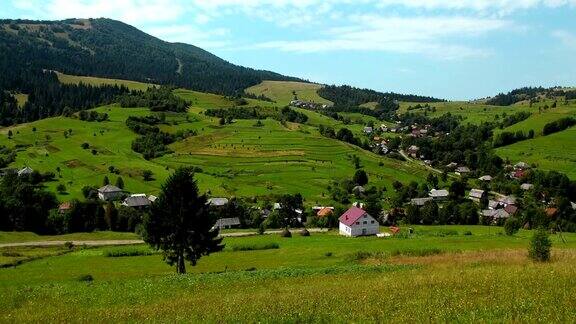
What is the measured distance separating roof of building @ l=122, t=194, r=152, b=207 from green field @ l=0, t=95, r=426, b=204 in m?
9.21

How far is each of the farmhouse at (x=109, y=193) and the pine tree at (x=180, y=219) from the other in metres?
82.2

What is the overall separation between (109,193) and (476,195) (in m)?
98.4

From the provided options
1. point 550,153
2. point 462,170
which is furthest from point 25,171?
point 550,153

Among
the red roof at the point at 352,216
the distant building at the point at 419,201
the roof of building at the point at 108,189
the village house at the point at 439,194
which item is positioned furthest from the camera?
the village house at the point at 439,194

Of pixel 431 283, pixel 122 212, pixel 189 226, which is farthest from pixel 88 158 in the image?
pixel 431 283

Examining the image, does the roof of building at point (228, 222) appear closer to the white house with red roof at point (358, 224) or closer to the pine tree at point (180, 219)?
the white house with red roof at point (358, 224)

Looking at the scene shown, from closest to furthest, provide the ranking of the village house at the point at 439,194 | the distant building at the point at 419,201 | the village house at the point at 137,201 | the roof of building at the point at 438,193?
the village house at the point at 137,201 → the distant building at the point at 419,201 → the village house at the point at 439,194 → the roof of building at the point at 438,193

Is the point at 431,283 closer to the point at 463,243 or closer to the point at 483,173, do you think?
the point at 463,243

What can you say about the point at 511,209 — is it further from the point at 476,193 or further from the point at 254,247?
the point at 254,247

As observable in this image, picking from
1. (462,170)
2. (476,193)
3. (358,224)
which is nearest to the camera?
(358,224)

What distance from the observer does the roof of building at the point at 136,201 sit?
390ft

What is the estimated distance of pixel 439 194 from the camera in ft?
471

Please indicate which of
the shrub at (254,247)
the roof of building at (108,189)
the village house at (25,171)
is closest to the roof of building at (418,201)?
the shrub at (254,247)

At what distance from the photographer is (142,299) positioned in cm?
2442
